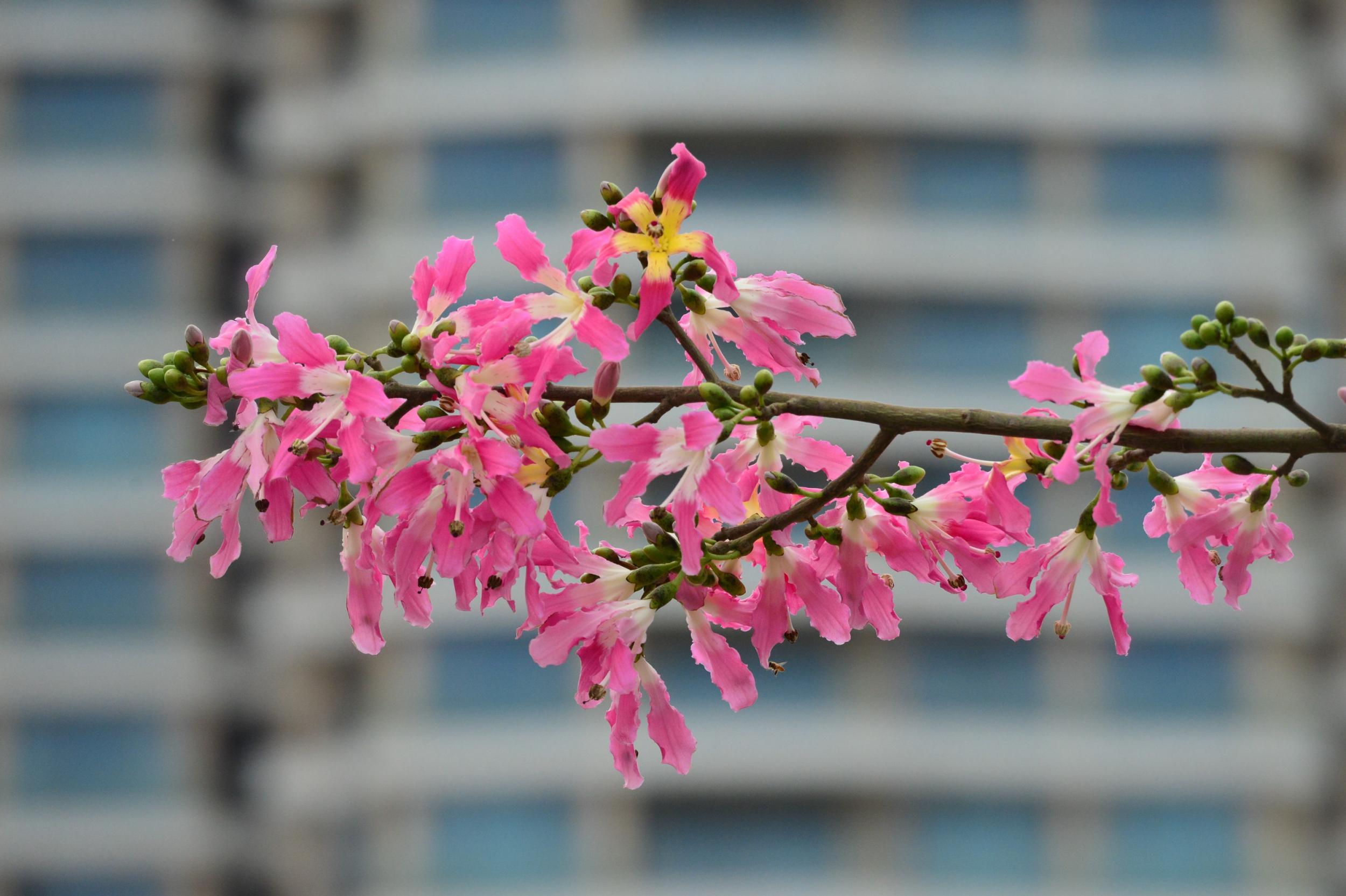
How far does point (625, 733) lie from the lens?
1.83 metres

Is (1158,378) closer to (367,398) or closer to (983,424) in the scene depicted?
(983,424)

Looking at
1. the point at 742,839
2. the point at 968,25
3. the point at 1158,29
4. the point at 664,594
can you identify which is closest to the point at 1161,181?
the point at 1158,29

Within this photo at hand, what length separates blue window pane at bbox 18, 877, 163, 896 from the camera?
25359mm

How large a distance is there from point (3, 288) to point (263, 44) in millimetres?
5429

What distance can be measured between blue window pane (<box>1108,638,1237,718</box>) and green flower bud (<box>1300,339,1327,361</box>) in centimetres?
2239

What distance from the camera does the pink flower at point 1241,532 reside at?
6.07ft

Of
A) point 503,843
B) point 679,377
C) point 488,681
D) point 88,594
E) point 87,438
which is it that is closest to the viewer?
Answer: point 679,377

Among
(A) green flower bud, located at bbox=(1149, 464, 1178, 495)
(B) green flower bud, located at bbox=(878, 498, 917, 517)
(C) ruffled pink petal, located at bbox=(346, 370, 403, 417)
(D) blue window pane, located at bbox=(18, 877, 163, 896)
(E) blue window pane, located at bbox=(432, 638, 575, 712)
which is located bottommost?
(D) blue window pane, located at bbox=(18, 877, 163, 896)

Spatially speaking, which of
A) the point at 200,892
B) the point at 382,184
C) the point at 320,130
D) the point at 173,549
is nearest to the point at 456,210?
the point at 382,184

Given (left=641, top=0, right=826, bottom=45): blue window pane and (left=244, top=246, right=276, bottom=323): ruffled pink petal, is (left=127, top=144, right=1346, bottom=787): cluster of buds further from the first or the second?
(left=641, top=0, right=826, bottom=45): blue window pane

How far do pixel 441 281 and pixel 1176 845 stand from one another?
23.0 metres

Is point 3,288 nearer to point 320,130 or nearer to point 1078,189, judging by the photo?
point 320,130

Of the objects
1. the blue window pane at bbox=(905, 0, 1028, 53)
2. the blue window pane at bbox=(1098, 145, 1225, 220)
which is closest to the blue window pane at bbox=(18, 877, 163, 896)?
the blue window pane at bbox=(905, 0, 1028, 53)

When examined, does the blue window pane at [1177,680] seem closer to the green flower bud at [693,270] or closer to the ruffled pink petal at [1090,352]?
the ruffled pink petal at [1090,352]
